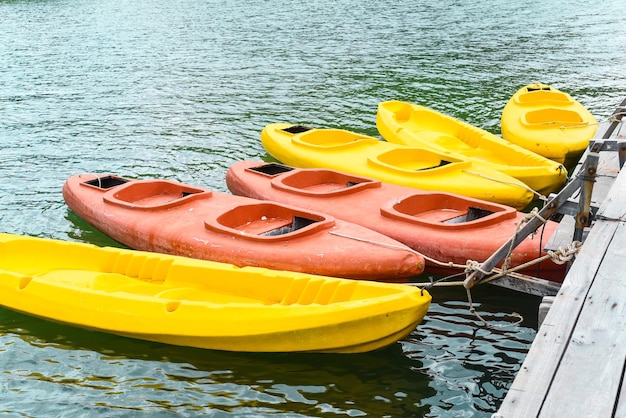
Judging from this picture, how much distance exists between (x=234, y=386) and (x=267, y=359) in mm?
402

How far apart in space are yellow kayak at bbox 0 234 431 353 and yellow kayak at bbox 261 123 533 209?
10.4 ft

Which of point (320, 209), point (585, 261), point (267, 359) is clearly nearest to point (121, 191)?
point (320, 209)

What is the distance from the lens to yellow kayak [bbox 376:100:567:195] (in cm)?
913

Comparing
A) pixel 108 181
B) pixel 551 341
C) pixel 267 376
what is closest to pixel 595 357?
pixel 551 341

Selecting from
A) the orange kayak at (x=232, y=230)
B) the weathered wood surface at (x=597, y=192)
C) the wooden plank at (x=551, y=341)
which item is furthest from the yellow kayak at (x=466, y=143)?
the wooden plank at (x=551, y=341)

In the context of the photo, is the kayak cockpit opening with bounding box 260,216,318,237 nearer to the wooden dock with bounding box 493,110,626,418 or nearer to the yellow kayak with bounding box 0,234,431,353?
the yellow kayak with bounding box 0,234,431,353

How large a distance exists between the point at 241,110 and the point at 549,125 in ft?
21.1

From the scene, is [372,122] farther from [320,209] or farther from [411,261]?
[411,261]

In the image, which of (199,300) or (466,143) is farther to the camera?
(466,143)

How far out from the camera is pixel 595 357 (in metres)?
4.07

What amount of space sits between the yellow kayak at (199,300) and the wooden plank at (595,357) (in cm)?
142

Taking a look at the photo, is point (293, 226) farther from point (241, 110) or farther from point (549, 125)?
point (241, 110)

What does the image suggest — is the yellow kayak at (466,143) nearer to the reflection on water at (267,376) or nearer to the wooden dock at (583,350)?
the reflection on water at (267,376)

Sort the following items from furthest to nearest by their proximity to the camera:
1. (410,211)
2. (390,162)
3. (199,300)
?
(390,162), (410,211), (199,300)
